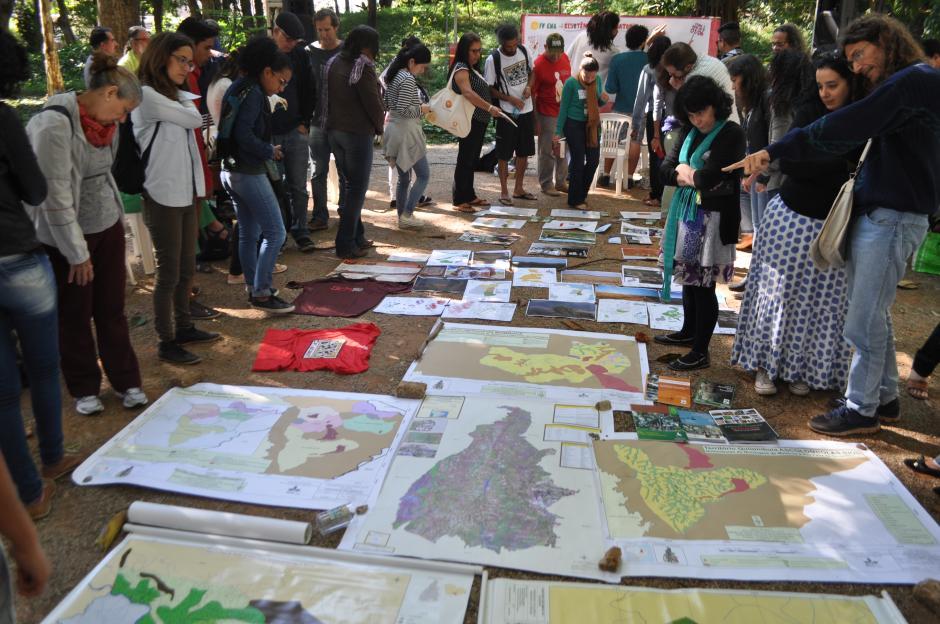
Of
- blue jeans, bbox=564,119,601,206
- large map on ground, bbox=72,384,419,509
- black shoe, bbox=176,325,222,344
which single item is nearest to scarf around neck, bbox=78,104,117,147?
large map on ground, bbox=72,384,419,509

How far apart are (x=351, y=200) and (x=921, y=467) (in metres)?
3.83

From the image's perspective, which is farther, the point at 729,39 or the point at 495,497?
the point at 729,39

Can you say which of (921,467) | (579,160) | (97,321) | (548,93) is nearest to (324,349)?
(97,321)

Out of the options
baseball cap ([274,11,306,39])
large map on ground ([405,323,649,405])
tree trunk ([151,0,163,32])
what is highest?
tree trunk ([151,0,163,32])

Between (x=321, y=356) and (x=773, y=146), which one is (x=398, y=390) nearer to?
(x=321, y=356)

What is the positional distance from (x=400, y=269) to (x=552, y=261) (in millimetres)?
1154

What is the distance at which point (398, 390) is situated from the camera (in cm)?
310

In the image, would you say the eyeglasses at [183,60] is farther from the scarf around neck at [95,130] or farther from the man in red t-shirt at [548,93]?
the man in red t-shirt at [548,93]

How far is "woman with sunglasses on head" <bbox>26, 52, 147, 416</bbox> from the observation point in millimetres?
2381

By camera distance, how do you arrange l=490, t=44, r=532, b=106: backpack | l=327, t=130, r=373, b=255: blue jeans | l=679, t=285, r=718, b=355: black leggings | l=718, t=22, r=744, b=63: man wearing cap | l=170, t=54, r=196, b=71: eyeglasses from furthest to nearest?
l=718, t=22, r=744, b=63: man wearing cap → l=490, t=44, r=532, b=106: backpack → l=327, t=130, r=373, b=255: blue jeans → l=679, t=285, r=718, b=355: black leggings → l=170, t=54, r=196, b=71: eyeglasses

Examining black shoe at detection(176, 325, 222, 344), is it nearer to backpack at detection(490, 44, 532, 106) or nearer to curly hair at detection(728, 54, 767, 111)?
curly hair at detection(728, 54, 767, 111)

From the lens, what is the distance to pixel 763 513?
232 centimetres

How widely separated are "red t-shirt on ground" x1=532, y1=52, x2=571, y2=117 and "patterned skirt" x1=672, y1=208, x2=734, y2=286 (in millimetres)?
3820

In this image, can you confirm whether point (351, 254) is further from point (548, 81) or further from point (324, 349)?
point (548, 81)
